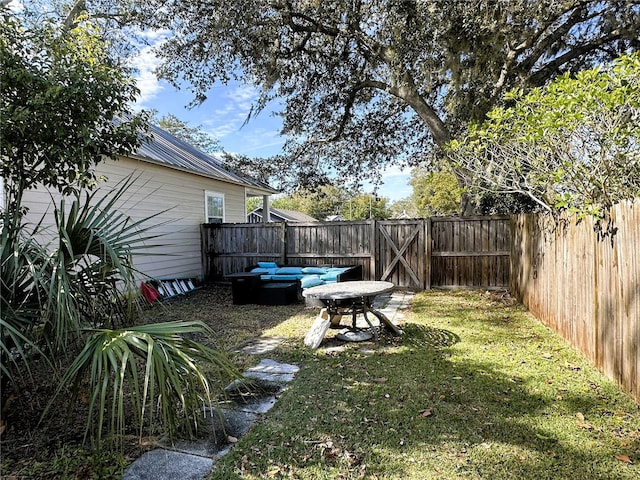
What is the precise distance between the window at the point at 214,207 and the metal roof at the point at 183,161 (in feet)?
1.89

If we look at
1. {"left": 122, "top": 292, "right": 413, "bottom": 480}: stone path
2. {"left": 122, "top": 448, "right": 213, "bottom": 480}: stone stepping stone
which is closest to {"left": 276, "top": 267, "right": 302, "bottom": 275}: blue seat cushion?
{"left": 122, "top": 292, "right": 413, "bottom": 480}: stone path

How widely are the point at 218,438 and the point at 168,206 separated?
7413mm

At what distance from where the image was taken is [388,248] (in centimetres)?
879

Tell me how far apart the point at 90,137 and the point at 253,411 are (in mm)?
2695

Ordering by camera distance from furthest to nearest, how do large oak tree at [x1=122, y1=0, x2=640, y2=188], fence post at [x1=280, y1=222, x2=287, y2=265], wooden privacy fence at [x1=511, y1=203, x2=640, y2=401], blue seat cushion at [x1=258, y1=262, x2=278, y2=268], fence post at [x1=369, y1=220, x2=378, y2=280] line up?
1. fence post at [x1=280, y1=222, x2=287, y2=265]
2. blue seat cushion at [x1=258, y1=262, x2=278, y2=268]
3. fence post at [x1=369, y1=220, x2=378, y2=280]
4. large oak tree at [x1=122, y1=0, x2=640, y2=188]
5. wooden privacy fence at [x1=511, y1=203, x2=640, y2=401]

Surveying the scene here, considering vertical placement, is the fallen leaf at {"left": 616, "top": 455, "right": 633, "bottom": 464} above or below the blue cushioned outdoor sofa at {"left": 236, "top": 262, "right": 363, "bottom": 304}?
below

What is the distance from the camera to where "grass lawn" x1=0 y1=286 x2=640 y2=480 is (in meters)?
2.22

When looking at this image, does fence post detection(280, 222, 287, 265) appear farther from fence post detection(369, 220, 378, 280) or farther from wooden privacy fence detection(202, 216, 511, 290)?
fence post detection(369, 220, 378, 280)

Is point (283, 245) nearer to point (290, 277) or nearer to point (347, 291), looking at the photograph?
point (290, 277)

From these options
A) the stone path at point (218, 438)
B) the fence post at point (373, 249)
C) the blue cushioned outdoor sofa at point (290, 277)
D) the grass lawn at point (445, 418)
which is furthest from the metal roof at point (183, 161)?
the grass lawn at point (445, 418)

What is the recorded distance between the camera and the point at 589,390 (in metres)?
3.20

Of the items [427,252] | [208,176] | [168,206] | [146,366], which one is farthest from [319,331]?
[208,176]

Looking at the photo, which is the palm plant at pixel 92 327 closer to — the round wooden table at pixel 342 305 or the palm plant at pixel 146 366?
the palm plant at pixel 146 366

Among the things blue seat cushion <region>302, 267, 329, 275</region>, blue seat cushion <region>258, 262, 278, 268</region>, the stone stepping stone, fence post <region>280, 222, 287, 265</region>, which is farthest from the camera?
fence post <region>280, 222, 287, 265</region>
